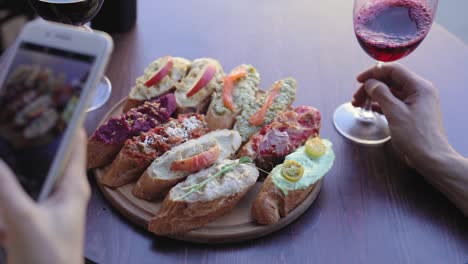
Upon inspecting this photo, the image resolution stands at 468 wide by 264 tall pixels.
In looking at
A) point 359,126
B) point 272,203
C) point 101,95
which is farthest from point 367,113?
point 101,95

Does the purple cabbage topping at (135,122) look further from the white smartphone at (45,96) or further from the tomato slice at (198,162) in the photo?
the white smartphone at (45,96)

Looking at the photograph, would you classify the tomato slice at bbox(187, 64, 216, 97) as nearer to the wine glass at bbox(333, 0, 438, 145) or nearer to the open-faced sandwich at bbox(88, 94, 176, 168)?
the open-faced sandwich at bbox(88, 94, 176, 168)

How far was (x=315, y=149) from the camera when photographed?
1.31m

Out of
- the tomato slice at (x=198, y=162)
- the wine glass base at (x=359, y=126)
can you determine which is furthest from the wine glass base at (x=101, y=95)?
the wine glass base at (x=359, y=126)

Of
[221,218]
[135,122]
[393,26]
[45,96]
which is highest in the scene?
[45,96]

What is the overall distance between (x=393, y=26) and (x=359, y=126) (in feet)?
1.02

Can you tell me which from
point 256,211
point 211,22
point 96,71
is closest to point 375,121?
point 256,211

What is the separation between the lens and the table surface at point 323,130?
118cm

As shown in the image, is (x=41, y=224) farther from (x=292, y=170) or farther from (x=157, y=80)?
(x=157, y=80)

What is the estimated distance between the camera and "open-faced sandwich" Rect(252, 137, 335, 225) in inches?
47.6

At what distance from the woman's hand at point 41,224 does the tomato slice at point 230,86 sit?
0.71m

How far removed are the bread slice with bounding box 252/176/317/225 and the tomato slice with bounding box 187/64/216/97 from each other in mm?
374

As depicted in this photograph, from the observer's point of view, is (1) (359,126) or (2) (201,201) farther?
(1) (359,126)

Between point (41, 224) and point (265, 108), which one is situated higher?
point (41, 224)
